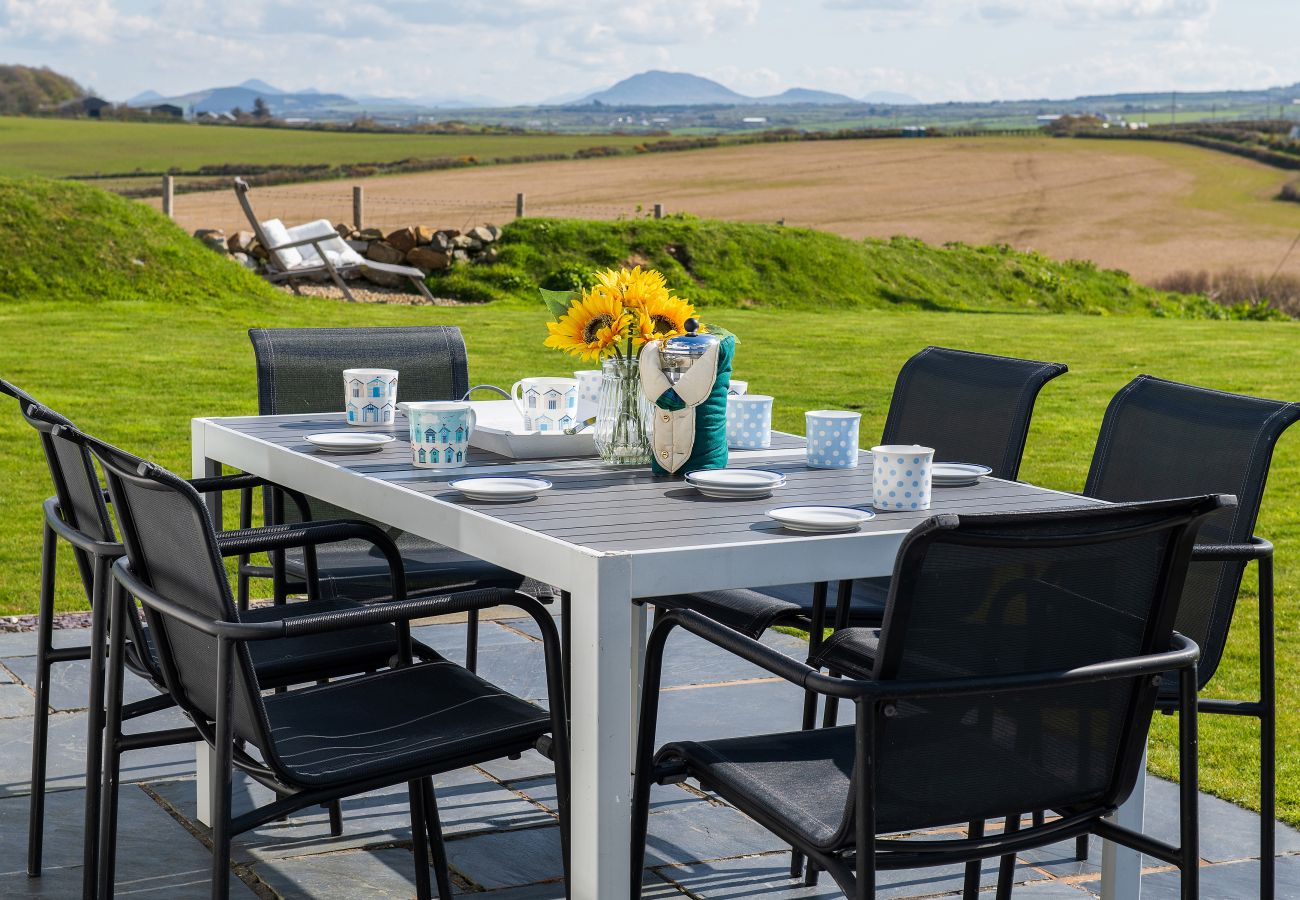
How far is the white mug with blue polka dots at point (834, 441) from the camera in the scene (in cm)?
297

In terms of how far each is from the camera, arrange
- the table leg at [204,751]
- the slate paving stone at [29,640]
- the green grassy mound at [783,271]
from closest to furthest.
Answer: the table leg at [204,751], the slate paving stone at [29,640], the green grassy mound at [783,271]

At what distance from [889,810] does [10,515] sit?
5.07m

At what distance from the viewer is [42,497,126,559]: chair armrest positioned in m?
2.54

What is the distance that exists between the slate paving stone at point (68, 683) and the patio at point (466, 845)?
0.27 feet

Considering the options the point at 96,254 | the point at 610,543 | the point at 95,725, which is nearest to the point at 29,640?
the point at 95,725

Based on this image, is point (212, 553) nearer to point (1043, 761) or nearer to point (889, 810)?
point (889, 810)

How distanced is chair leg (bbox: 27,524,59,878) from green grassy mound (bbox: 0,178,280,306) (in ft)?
35.2

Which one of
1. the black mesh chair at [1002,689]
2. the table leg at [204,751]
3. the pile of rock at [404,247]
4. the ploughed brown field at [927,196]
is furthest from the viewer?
the ploughed brown field at [927,196]

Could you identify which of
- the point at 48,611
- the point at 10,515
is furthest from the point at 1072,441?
the point at 48,611

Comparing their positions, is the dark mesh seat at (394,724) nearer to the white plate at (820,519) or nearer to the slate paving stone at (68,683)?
the white plate at (820,519)

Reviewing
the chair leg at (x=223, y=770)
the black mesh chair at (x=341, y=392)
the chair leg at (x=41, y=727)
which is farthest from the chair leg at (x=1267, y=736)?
the chair leg at (x=41, y=727)

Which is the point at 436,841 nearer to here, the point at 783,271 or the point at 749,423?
the point at 749,423

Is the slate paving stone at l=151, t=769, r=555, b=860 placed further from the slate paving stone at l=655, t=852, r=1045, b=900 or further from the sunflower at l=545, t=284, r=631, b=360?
the sunflower at l=545, t=284, r=631, b=360

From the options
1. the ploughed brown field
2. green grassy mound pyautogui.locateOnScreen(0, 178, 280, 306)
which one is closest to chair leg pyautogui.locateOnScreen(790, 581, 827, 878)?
green grassy mound pyautogui.locateOnScreen(0, 178, 280, 306)
